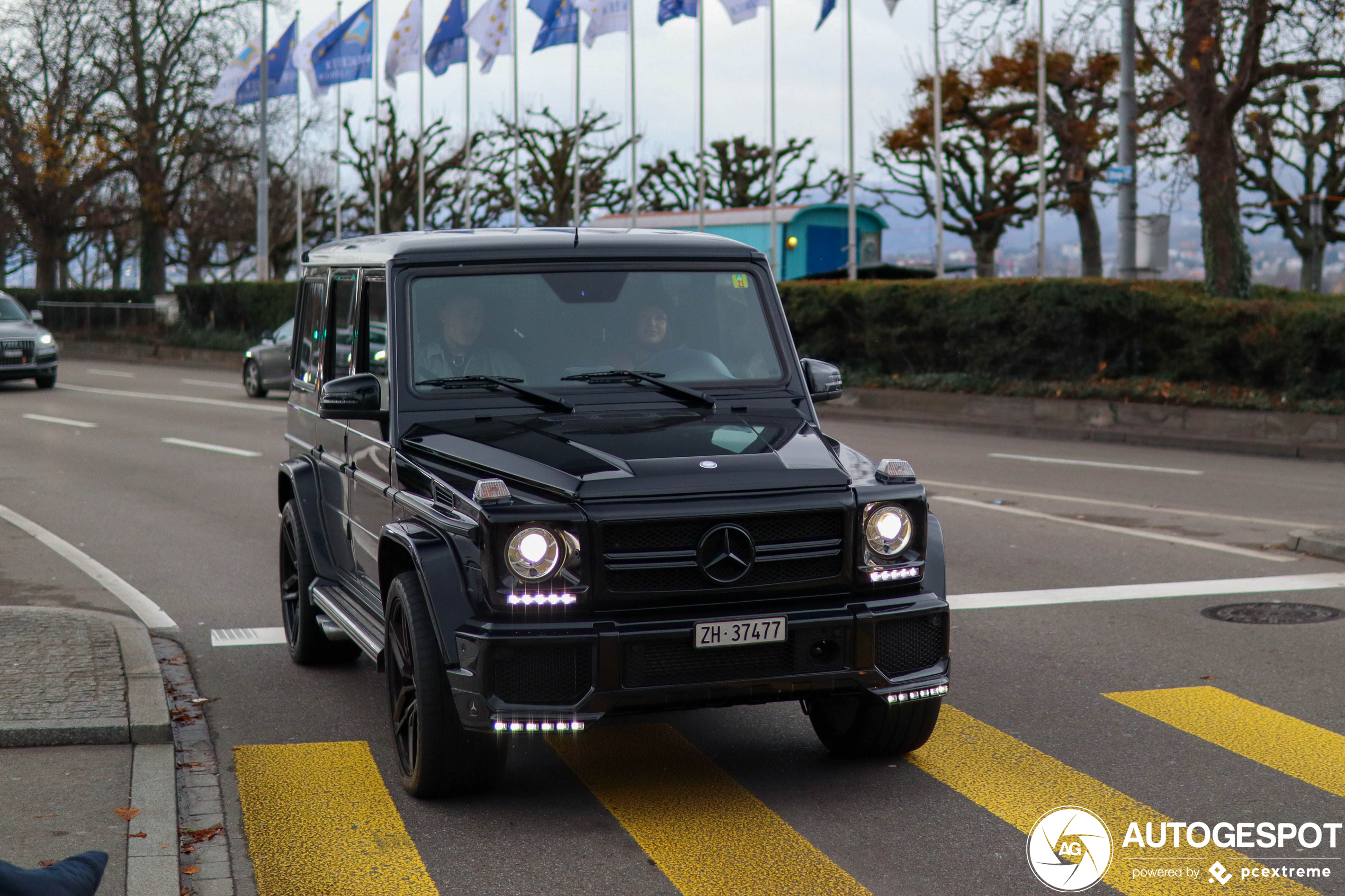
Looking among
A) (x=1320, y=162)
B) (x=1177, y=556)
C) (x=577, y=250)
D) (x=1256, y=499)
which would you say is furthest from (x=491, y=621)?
(x=1320, y=162)

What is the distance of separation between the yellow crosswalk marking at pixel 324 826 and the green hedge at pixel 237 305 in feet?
112

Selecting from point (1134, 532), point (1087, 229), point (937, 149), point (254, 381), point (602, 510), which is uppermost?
point (937, 149)

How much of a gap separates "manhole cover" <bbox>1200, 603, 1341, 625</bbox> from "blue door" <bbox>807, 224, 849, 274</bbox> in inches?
1075

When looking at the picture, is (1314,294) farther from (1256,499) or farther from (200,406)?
(200,406)

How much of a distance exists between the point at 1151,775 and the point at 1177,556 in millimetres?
5040

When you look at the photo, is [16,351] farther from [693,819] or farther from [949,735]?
[693,819]

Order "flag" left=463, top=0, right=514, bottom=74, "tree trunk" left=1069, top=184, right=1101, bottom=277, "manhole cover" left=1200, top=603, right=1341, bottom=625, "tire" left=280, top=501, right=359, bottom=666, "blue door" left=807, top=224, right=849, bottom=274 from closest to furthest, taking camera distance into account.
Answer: "tire" left=280, top=501, right=359, bottom=666, "manhole cover" left=1200, top=603, right=1341, bottom=625, "blue door" left=807, top=224, right=849, bottom=274, "tree trunk" left=1069, top=184, right=1101, bottom=277, "flag" left=463, top=0, right=514, bottom=74

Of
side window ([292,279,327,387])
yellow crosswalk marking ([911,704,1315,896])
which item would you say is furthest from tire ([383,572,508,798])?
side window ([292,279,327,387])

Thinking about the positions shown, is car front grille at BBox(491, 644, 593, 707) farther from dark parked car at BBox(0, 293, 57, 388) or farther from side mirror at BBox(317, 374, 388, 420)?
dark parked car at BBox(0, 293, 57, 388)

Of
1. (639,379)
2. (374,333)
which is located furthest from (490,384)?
(374,333)

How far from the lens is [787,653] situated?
16.2 feet

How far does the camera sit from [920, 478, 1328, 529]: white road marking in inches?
464

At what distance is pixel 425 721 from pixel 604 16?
34673 millimetres

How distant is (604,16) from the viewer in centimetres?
3778
